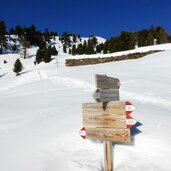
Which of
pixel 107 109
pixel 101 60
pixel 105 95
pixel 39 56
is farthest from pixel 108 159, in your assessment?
pixel 39 56

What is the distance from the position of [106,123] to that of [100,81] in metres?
0.88

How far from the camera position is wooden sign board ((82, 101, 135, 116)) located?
533 cm

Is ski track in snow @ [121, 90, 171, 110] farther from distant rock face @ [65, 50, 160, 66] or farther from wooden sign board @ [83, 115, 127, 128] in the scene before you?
distant rock face @ [65, 50, 160, 66]

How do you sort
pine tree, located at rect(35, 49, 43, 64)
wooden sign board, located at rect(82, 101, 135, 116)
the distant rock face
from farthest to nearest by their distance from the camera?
pine tree, located at rect(35, 49, 43, 64)
the distant rock face
wooden sign board, located at rect(82, 101, 135, 116)

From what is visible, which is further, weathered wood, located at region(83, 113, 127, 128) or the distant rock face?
the distant rock face

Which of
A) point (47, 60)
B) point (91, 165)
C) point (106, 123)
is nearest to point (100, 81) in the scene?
point (106, 123)

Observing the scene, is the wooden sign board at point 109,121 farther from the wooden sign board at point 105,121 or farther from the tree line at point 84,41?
the tree line at point 84,41

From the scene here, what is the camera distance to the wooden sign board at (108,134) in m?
5.37

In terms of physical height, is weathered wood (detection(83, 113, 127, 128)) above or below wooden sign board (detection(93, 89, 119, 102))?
below

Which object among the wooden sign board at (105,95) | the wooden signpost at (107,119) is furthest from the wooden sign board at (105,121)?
the wooden sign board at (105,95)

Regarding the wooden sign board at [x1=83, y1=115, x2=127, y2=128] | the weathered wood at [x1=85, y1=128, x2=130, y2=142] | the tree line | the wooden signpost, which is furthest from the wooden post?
the tree line

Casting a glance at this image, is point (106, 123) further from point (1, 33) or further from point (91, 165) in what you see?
point (1, 33)

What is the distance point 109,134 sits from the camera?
18.1ft

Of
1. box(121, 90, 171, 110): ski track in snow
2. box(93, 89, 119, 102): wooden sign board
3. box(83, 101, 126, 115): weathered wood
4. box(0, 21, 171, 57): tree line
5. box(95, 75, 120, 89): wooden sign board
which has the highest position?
box(0, 21, 171, 57): tree line
